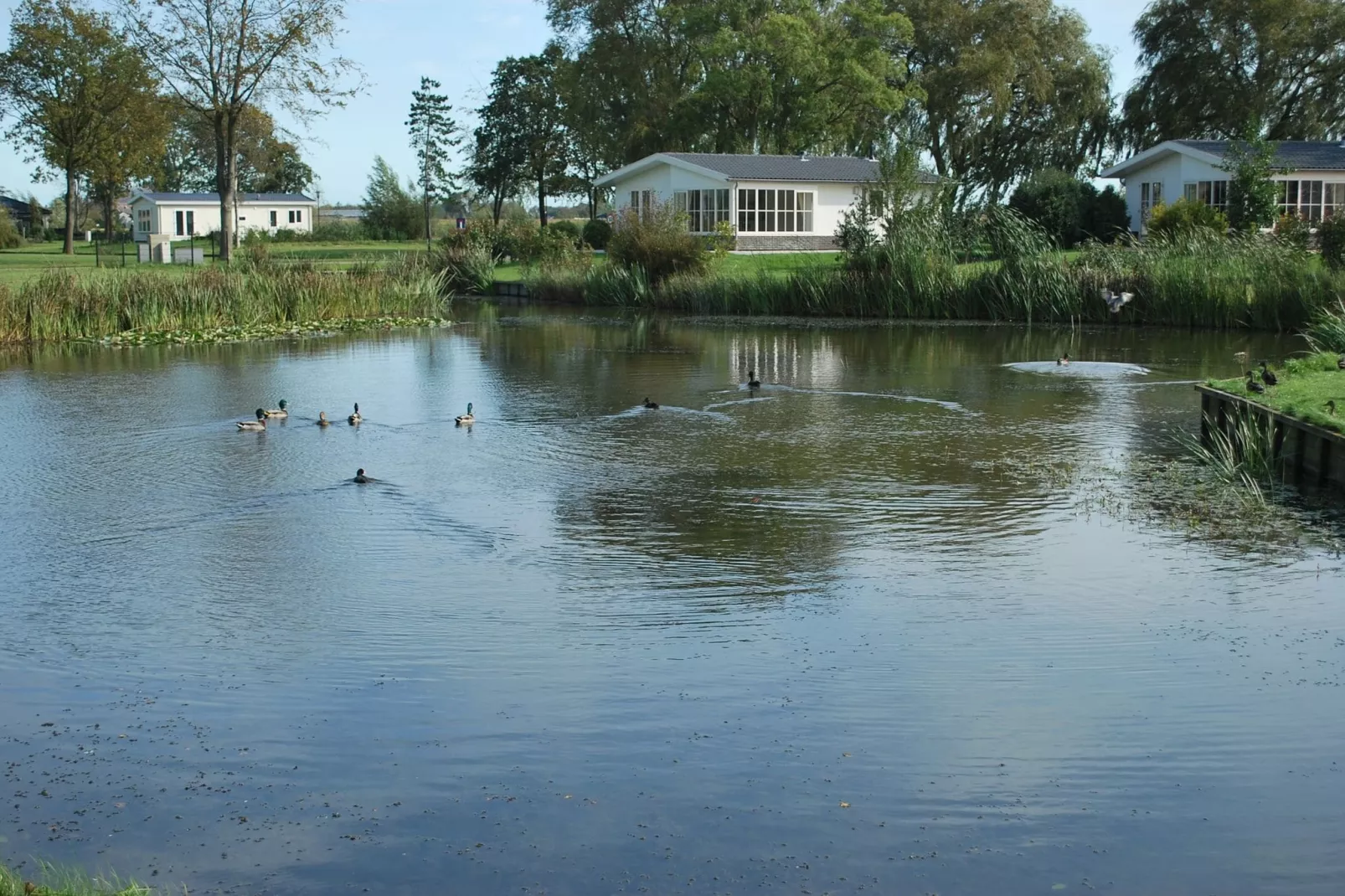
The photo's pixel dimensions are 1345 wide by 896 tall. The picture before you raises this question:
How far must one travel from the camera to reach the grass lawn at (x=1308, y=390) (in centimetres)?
1420

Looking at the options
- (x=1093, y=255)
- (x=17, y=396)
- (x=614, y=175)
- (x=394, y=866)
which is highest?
(x=614, y=175)

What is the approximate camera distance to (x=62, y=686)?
822 cm

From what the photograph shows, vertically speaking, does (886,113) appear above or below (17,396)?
above

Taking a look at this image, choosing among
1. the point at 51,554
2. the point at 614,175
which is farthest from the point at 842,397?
the point at 614,175

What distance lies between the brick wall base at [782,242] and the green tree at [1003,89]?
12.3 metres

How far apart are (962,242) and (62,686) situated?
29.5 metres

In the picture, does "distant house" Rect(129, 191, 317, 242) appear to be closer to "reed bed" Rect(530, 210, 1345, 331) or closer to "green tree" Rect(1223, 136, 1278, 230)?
"reed bed" Rect(530, 210, 1345, 331)

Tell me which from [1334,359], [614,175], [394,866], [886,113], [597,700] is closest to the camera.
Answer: [394,866]

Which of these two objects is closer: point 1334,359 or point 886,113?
point 1334,359

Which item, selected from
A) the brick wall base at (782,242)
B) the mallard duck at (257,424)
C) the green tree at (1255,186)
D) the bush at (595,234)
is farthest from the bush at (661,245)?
the mallard duck at (257,424)

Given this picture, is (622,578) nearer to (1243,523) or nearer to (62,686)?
(62,686)

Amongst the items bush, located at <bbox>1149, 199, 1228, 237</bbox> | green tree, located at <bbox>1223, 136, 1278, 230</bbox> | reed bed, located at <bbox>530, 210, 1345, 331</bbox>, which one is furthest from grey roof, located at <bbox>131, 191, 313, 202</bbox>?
green tree, located at <bbox>1223, 136, 1278, 230</bbox>

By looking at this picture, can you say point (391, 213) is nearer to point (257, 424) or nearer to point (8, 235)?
point (8, 235)

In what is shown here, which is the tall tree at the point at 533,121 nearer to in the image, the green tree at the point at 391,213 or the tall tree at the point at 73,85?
the green tree at the point at 391,213
